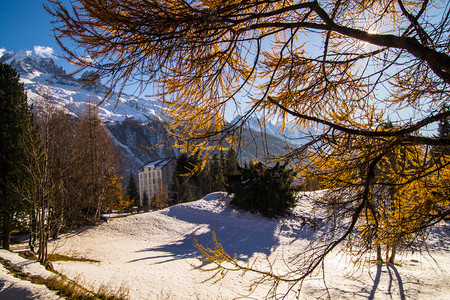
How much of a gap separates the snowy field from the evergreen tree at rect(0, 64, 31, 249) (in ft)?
8.07

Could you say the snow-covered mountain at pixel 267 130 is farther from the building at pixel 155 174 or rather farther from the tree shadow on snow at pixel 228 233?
the building at pixel 155 174

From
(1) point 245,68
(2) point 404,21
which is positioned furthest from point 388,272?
(1) point 245,68

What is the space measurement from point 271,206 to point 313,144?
14.9 metres

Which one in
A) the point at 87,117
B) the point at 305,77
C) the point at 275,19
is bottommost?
the point at 305,77

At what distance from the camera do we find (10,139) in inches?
440

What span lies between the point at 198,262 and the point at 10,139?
10.4 metres

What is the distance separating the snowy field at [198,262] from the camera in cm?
681

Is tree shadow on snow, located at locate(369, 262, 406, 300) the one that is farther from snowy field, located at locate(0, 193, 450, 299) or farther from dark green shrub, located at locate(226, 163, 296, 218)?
dark green shrub, located at locate(226, 163, 296, 218)

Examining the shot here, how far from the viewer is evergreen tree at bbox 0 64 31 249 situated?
10.4 m

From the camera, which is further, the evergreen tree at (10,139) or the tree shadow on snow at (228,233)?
the tree shadow on snow at (228,233)

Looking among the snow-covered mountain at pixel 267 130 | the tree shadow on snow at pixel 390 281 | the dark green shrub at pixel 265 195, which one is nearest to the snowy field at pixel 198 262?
the tree shadow on snow at pixel 390 281

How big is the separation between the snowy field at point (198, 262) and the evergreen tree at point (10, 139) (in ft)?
8.07

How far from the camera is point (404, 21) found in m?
3.14

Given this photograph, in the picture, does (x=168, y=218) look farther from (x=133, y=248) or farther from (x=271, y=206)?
(x=271, y=206)
